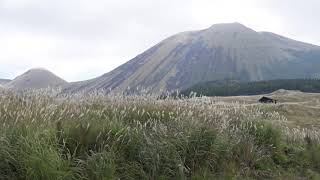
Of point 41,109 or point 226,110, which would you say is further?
point 226,110

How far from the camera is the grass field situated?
6859 mm

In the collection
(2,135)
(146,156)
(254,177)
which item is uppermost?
(2,135)

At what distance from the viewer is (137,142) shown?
800 cm

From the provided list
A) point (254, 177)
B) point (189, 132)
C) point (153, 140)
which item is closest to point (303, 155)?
point (254, 177)

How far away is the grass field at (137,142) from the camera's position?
686cm

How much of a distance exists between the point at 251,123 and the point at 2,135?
18.2 ft

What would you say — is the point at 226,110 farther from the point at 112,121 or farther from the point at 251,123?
the point at 112,121

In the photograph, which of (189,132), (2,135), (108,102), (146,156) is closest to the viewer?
(2,135)

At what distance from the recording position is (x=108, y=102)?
10.1 meters

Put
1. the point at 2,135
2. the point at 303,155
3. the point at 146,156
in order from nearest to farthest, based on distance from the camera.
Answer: the point at 2,135
the point at 146,156
the point at 303,155

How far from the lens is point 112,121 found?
27.4 ft

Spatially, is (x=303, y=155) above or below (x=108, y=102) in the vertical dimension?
below

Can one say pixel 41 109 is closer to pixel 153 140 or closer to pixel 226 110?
pixel 153 140

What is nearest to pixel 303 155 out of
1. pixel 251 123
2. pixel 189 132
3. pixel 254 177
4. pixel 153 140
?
pixel 251 123
